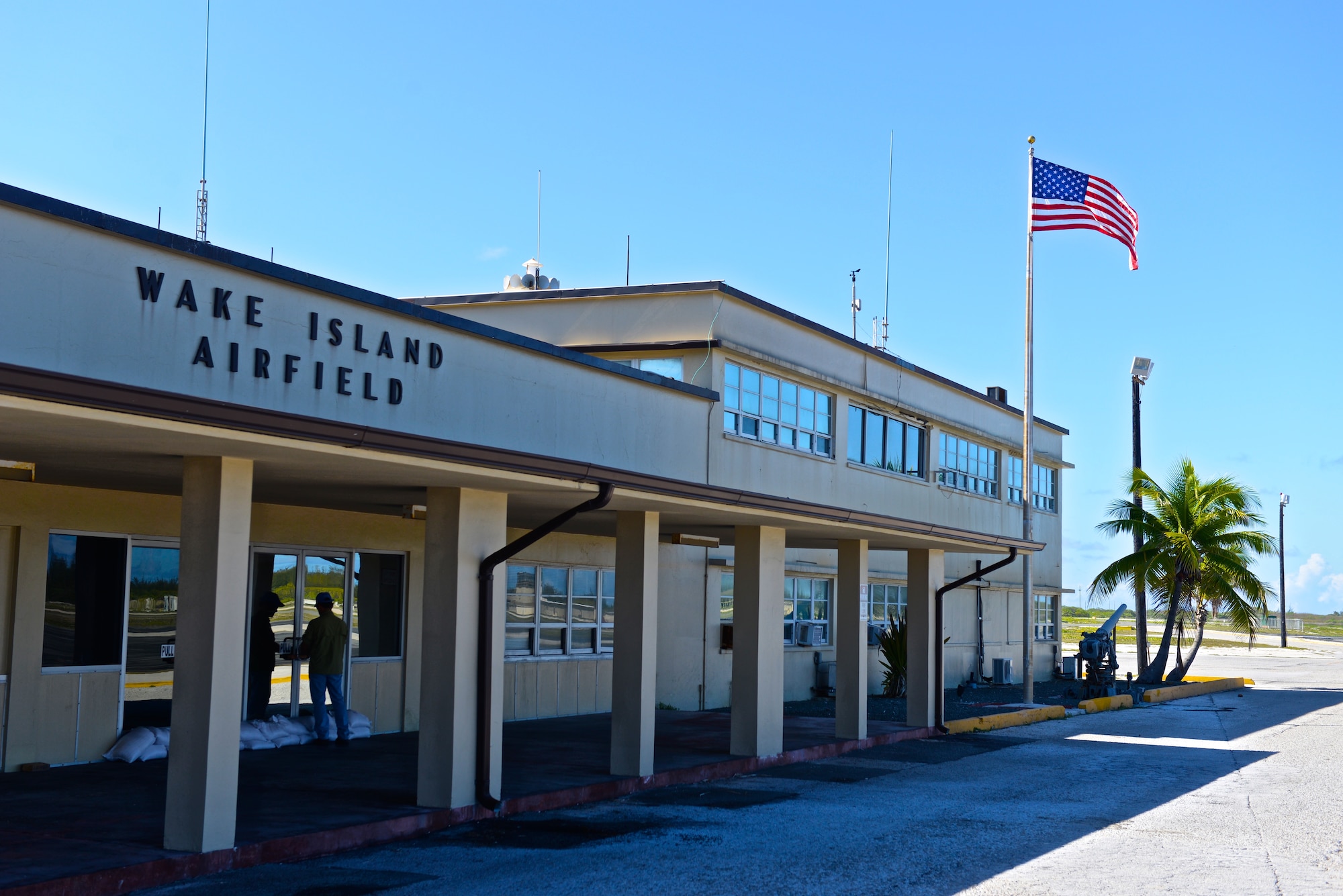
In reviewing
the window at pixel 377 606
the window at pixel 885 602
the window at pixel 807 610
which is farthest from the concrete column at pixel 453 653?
the window at pixel 885 602

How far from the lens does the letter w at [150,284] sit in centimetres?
986

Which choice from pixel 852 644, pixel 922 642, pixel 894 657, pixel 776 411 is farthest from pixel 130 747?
pixel 894 657

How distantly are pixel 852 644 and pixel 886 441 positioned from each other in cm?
911

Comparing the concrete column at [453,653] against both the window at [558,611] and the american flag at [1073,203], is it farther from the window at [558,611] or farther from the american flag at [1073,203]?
the american flag at [1073,203]

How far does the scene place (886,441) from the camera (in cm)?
2628

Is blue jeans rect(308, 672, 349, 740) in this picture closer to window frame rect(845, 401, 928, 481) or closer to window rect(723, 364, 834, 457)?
window rect(723, 364, 834, 457)

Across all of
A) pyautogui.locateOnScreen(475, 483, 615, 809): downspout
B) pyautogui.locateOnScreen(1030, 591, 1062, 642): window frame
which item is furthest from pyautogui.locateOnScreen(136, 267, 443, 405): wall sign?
pyautogui.locateOnScreen(1030, 591, 1062, 642): window frame

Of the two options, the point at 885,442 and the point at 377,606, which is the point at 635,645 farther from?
the point at 885,442

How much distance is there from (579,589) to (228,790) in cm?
1122

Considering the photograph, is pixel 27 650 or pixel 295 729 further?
pixel 295 729

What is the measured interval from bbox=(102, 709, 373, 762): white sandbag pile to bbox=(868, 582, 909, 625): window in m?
14.2

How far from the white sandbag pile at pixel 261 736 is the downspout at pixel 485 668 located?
2.33 meters

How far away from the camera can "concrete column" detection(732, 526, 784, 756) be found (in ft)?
50.5

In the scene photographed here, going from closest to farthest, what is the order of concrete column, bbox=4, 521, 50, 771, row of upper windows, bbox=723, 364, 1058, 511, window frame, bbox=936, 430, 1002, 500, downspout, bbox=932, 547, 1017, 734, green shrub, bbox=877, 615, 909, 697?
concrete column, bbox=4, 521, 50, 771, downspout, bbox=932, 547, 1017, 734, row of upper windows, bbox=723, 364, 1058, 511, green shrub, bbox=877, 615, 909, 697, window frame, bbox=936, 430, 1002, 500
